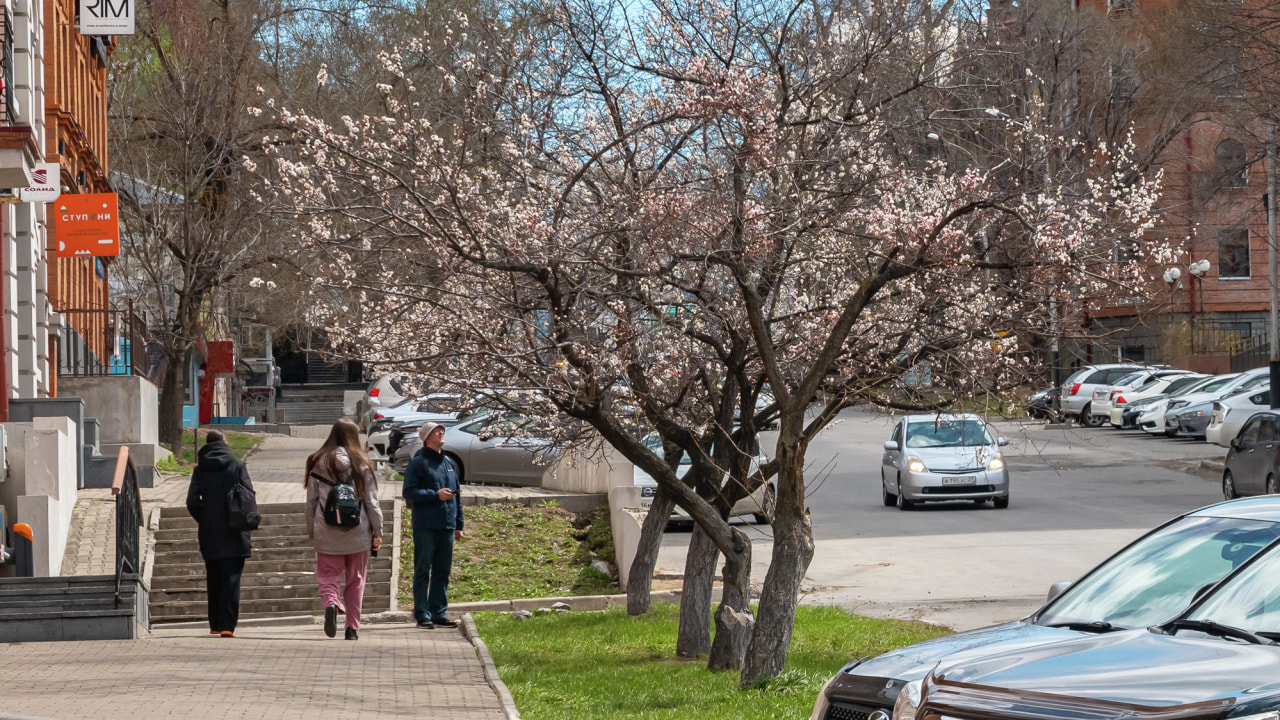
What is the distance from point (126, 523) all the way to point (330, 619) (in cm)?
275

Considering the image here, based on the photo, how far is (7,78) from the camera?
19969mm

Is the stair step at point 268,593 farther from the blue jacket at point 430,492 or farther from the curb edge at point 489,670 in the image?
the blue jacket at point 430,492

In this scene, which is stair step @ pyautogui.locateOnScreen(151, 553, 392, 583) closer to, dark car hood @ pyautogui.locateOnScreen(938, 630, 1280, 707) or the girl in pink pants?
the girl in pink pants

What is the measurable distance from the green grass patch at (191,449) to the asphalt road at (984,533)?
34.2 feet

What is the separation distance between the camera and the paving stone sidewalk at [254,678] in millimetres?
8625

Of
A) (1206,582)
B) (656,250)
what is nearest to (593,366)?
(656,250)

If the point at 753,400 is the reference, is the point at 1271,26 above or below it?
above

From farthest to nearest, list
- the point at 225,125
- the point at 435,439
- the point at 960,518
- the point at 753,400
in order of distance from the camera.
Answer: the point at 225,125
the point at 960,518
the point at 435,439
the point at 753,400

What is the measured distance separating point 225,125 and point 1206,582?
28126 millimetres

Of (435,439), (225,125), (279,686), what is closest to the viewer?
(279,686)

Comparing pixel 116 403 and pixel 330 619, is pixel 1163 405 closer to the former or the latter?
pixel 116 403

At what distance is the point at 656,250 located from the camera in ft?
33.0

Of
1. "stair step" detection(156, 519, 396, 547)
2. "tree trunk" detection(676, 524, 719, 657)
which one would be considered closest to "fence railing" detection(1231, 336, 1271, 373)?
"stair step" detection(156, 519, 396, 547)

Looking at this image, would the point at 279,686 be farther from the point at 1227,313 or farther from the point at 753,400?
the point at 1227,313
